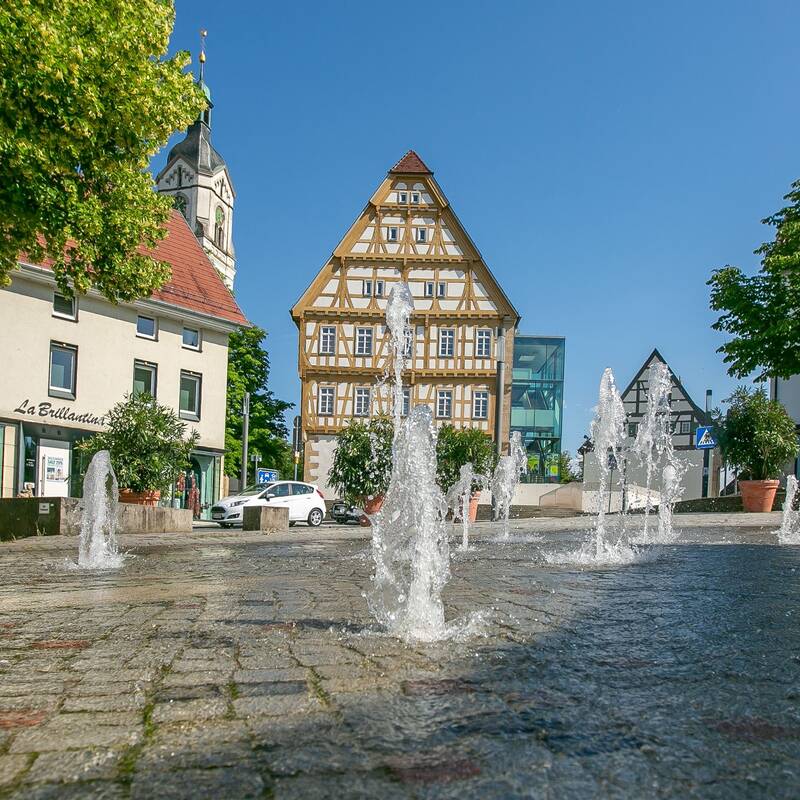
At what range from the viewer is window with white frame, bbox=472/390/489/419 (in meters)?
44.7

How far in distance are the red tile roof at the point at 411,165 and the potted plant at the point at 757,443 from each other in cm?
2515

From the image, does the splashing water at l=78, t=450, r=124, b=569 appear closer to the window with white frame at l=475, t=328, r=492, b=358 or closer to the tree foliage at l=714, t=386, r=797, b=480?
the tree foliage at l=714, t=386, r=797, b=480

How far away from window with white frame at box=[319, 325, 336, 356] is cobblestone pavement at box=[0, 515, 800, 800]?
38.4m

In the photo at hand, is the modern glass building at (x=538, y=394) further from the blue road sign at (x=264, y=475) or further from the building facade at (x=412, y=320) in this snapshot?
the blue road sign at (x=264, y=475)

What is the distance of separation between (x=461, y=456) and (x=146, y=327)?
39.1ft

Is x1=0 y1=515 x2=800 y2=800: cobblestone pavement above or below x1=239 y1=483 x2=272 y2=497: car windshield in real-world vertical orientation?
above

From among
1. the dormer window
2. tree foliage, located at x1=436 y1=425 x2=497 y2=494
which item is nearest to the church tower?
the dormer window

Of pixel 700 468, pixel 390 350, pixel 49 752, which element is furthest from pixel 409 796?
pixel 700 468

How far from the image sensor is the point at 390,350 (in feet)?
146

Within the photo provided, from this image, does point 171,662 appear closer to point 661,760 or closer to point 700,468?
point 661,760

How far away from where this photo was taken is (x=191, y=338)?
32.9m

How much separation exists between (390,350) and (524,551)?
110ft

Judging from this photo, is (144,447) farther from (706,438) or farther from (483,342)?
(483,342)

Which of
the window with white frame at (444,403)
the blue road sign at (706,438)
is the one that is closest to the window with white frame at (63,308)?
the blue road sign at (706,438)
